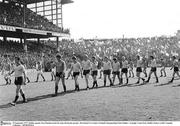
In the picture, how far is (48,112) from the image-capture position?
8.18 m

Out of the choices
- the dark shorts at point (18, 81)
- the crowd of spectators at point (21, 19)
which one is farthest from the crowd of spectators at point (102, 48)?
the dark shorts at point (18, 81)

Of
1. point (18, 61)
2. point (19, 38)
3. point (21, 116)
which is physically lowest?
point (21, 116)

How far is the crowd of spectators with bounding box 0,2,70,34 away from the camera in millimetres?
37481

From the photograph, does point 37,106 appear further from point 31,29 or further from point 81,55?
point 81,55

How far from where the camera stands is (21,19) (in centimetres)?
4081

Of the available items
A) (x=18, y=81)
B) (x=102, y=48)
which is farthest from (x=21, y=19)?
(x=18, y=81)

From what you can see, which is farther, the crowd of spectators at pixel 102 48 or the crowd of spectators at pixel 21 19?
the crowd of spectators at pixel 102 48

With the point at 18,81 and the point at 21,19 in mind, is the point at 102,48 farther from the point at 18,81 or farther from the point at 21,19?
the point at 18,81

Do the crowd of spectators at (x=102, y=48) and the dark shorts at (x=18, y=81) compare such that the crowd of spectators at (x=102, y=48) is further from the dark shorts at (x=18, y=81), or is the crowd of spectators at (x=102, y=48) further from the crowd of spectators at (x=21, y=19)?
the dark shorts at (x=18, y=81)

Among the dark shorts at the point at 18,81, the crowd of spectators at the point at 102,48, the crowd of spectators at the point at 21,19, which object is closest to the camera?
the dark shorts at the point at 18,81

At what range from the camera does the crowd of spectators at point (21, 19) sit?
3748 centimetres

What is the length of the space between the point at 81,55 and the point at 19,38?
11.9 meters

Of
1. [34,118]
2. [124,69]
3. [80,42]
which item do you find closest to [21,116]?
[34,118]

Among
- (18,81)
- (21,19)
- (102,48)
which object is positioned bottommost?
(18,81)
